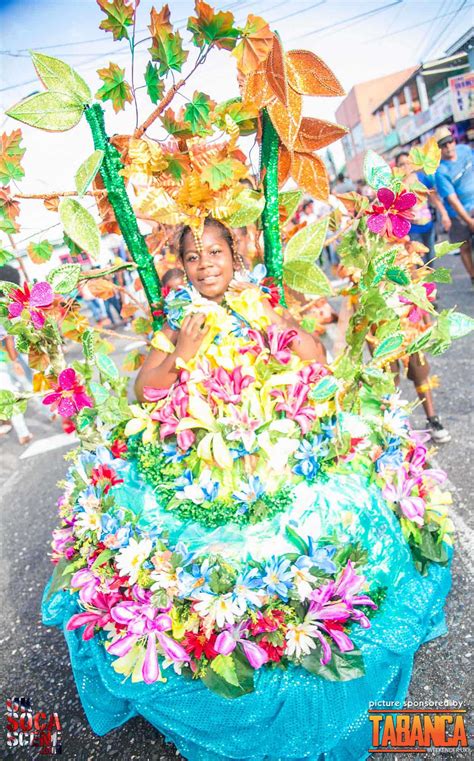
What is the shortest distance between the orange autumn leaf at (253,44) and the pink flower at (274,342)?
0.81 metres

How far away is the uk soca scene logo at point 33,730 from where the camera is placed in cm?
184

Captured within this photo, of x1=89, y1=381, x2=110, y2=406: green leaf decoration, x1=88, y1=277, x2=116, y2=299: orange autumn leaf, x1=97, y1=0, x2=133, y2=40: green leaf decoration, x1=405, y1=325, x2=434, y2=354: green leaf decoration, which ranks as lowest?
x1=405, y1=325, x2=434, y2=354: green leaf decoration

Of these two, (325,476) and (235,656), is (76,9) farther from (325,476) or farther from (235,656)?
(235,656)

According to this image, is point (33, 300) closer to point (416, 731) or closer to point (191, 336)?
point (191, 336)

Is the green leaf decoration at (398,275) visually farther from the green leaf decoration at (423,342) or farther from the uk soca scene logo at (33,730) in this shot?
the uk soca scene logo at (33,730)

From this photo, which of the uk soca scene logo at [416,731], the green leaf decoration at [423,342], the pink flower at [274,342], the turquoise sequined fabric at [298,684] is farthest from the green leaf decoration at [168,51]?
the uk soca scene logo at [416,731]

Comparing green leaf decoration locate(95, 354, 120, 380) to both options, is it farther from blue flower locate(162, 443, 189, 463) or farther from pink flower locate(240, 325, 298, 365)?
pink flower locate(240, 325, 298, 365)

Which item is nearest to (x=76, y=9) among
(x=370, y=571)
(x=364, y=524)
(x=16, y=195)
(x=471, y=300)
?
(x=16, y=195)

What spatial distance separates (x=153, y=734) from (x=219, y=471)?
96 cm

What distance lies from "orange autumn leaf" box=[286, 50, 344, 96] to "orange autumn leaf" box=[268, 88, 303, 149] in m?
0.03

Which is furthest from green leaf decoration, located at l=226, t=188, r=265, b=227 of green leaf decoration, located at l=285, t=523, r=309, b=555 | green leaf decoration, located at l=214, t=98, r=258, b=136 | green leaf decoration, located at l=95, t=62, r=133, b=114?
green leaf decoration, located at l=285, t=523, r=309, b=555

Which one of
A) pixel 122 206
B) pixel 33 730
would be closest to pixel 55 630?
pixel 33 730

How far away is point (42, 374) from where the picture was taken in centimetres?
159

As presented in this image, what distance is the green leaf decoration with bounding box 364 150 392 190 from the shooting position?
4.91ft
